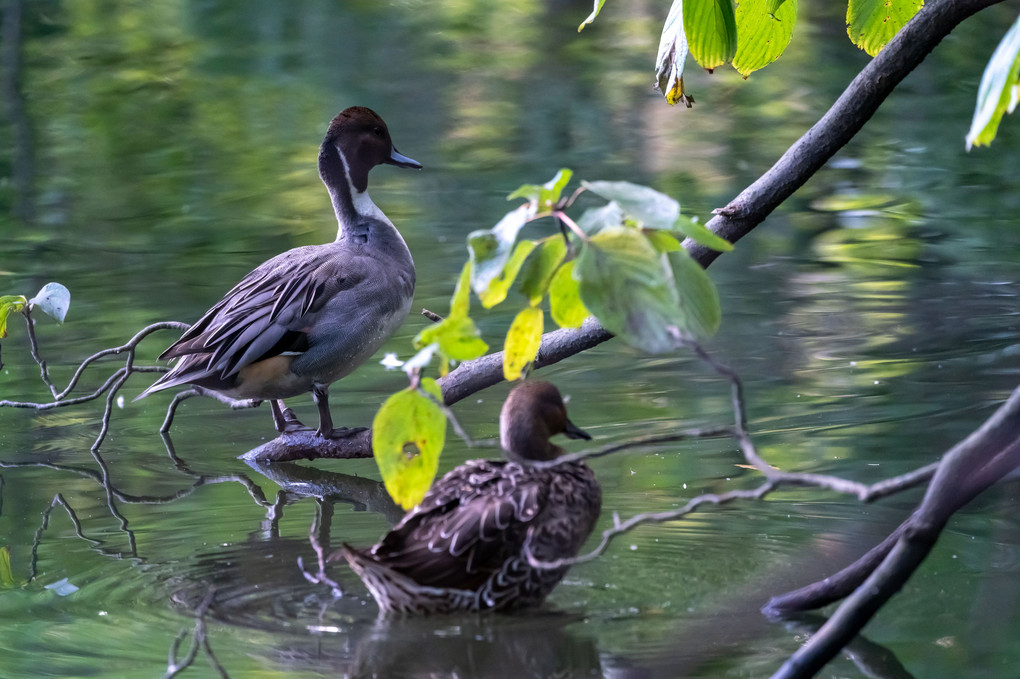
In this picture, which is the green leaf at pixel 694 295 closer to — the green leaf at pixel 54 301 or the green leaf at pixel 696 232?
the green leaf at pixel 696 232

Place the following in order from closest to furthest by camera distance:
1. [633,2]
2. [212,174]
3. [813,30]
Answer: [212,174] → [813,30] → [633,2]

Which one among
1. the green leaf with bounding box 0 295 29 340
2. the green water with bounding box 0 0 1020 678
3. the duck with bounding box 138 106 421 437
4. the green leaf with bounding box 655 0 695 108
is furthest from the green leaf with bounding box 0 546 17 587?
the green leaf with bounding box 655 0 695 108

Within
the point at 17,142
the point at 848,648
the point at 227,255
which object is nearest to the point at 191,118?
the point at 17,142

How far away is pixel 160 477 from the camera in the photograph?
534 centimetres

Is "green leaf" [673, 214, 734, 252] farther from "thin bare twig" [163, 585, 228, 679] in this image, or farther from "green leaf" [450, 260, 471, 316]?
"thin bare twig" [163, 585, 228, 679]

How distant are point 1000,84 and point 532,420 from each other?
2.45 metres

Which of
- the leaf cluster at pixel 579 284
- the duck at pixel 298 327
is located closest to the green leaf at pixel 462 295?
the leaf cluster at pixel 579 284

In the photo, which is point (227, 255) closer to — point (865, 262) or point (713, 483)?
point (865, 262)

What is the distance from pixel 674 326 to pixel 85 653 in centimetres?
216

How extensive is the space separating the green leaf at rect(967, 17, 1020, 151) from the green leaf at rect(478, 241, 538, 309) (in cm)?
70

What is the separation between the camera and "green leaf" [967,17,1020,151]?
1.72m

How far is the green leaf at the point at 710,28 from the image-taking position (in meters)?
2.96

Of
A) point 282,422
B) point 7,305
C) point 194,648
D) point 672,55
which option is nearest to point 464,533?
point 194,648

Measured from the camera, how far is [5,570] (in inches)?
171
